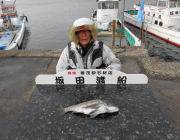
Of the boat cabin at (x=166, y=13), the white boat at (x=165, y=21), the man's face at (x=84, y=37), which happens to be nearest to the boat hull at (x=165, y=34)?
the white boat at (x=165, y=21)

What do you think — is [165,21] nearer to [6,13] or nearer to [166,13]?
[166,13]

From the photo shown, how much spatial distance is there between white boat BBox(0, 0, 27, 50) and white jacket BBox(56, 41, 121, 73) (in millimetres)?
16930

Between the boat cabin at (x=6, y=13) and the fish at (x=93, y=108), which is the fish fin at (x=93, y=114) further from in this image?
the boat cabin at (x=6, y=13)

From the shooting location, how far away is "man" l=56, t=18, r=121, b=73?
3.71 m

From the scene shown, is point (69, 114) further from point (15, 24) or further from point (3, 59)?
point (15, 24)

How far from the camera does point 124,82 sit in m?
3.68

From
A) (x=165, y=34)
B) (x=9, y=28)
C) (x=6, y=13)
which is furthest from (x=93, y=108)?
(x=6, y=13)

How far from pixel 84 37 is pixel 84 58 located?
41 cm

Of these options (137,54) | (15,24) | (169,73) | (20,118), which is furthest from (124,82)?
(15,24)

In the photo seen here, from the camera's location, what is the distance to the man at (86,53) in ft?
12.2

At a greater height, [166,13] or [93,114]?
[166,13]

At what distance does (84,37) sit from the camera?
3.70m

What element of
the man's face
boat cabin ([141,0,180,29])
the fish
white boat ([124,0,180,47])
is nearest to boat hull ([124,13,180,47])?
white boat ([124,0,180,47])

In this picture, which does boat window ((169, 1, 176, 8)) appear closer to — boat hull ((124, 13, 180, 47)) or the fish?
boat hull ((124, 13, 180, 47))
